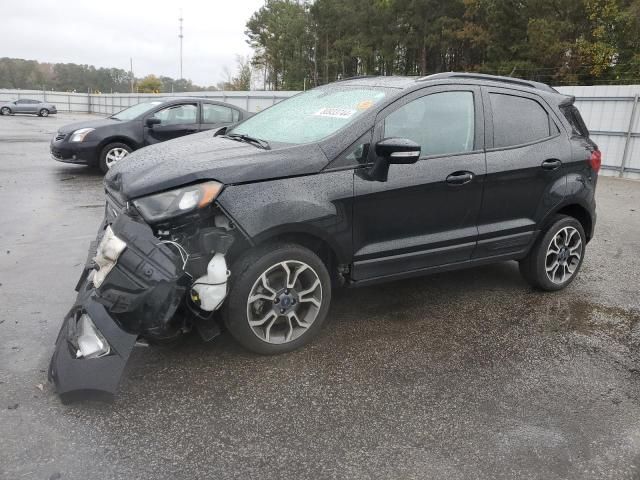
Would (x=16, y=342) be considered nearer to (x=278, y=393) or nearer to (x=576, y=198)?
(x=278, y=393)

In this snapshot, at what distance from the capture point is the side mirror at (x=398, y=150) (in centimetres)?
342

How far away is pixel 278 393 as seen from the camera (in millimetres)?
3021

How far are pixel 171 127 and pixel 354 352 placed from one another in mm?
7856


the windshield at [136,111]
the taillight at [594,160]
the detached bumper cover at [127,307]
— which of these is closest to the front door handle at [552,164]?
the taillight at [594,160]

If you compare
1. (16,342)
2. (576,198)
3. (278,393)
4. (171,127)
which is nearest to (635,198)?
(576,198)

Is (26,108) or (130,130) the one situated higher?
(130,130)

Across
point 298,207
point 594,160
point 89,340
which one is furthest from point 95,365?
point 594,160

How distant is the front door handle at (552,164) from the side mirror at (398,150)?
1.48 meters

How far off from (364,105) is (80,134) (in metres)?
7.85

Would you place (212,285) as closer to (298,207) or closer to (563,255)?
(298,207)

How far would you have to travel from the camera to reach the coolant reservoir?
3025 millimetres

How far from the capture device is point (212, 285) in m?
3.03

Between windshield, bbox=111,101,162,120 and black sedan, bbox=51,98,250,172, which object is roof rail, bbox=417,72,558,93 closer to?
black sedan, bbox=51,98,250,172

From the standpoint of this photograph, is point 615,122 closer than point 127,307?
No
